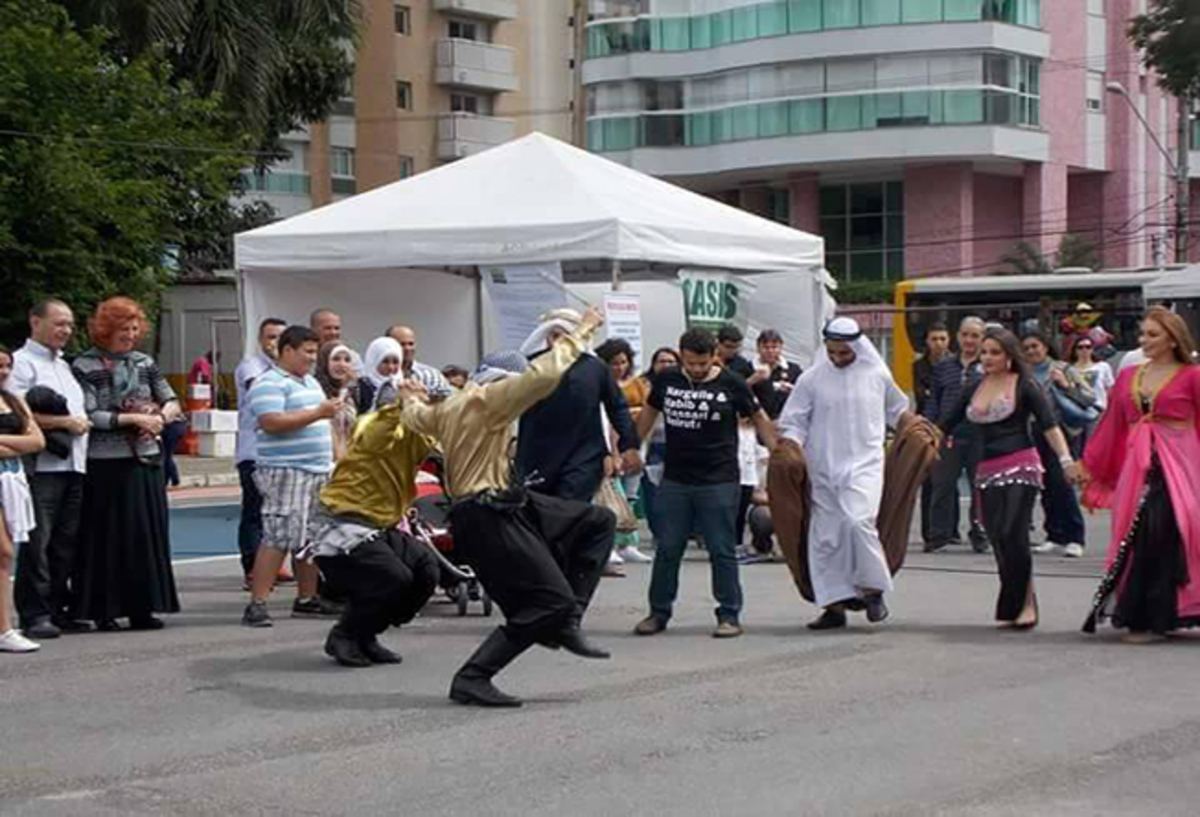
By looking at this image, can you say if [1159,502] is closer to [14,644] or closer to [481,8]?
[14,644]

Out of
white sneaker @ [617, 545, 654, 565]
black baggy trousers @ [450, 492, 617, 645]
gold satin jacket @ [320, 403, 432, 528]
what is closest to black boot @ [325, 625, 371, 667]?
gold satin jacket @ [320, 403, 432, 528]

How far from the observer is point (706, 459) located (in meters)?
10.8

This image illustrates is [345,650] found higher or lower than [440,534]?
lower

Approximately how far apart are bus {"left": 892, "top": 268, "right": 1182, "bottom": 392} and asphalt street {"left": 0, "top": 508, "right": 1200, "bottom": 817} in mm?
24862

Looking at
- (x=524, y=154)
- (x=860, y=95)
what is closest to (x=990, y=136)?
(x=860, y=95)

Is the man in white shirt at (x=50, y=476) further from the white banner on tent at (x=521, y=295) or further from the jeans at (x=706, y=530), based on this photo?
the white banner on tent at (x=521, y=295)

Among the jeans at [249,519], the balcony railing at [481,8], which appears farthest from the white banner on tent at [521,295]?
the balcony railing at [481,8]

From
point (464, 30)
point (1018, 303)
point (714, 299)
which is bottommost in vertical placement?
point (714, 299)

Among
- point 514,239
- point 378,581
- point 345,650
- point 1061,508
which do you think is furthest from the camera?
point 514,239

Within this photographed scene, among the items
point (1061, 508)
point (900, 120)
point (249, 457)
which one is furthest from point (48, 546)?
point (900, 120)

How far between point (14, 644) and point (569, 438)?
3138 mm

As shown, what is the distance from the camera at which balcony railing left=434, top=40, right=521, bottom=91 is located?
61156mm

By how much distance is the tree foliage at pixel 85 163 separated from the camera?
86.4ft

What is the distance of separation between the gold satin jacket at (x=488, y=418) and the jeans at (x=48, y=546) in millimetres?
3000
